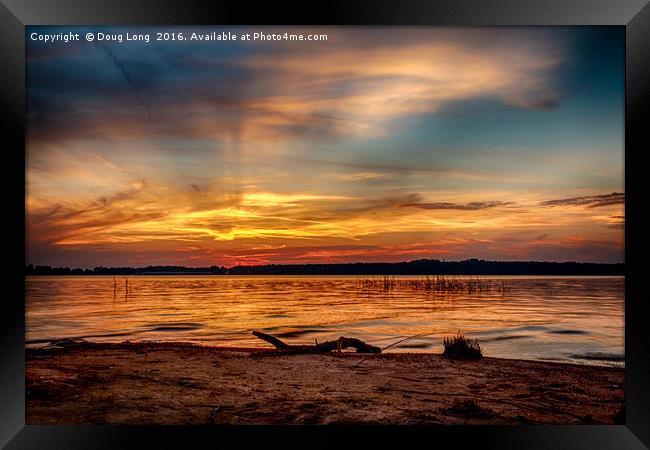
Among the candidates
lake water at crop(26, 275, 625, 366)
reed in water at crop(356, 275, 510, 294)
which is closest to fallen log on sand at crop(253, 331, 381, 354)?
lake water at crop(26, 275, 625, 366)

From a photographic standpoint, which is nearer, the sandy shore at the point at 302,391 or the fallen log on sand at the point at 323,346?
the sandy shore at the point at 302,391

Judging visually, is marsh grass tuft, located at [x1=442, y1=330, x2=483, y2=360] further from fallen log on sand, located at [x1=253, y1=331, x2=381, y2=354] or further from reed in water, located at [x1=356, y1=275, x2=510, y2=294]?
reed in water, located at [x1=356, y1=275, x2=510, y2=294]

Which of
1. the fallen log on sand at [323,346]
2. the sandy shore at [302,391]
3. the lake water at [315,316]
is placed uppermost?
the lake water at [315,316]

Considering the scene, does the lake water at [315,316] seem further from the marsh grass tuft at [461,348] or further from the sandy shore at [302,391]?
the sandy shore at [302,391]

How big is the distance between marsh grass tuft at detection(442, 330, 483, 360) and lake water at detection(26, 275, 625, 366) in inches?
2.1

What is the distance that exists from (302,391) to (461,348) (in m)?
1.35

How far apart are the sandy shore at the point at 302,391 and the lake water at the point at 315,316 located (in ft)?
0.50

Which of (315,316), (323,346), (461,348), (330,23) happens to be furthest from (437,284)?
(330,23)

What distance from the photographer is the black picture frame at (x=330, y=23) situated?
3.41 meters

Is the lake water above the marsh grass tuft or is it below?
above

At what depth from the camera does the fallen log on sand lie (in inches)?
164

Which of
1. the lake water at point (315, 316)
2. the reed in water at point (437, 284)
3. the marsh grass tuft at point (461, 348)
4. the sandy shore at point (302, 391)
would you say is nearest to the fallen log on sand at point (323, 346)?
the lake water at point (315, 316)

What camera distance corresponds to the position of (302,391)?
3734mm

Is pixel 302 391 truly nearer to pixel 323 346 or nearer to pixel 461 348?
pixel 323 346
